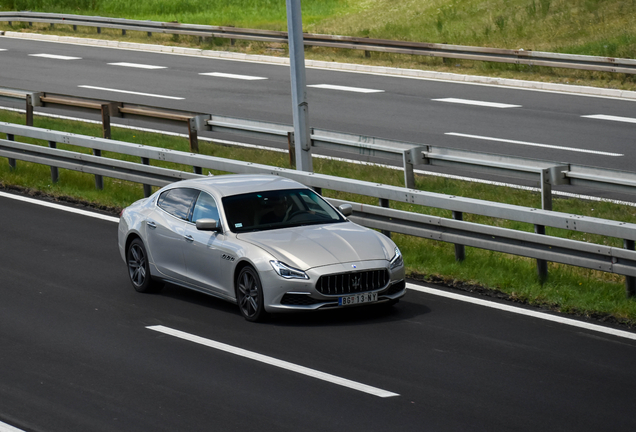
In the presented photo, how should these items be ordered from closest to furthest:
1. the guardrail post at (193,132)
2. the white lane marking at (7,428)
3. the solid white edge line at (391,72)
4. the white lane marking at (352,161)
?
the white lane marking at (7,428) → the white lane marking at (352,161) → the guardrail post at (193,132) → the solid white edge line at (391,72)

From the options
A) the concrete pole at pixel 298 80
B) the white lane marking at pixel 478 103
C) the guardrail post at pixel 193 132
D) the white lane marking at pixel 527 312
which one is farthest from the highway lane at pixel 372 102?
the white lane marking at pixel 527 312

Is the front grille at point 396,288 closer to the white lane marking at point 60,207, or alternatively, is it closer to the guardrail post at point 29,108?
the white lane marking at point 60,207

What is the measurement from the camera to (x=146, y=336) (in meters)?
9.73

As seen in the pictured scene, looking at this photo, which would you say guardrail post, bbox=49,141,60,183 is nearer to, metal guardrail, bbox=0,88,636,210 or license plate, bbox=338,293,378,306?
metal guardrail, bbox=0,88,636,210

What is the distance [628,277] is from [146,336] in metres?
4.75

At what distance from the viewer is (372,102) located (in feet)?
82.0

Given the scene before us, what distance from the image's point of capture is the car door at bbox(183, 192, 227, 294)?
1059 centimetres

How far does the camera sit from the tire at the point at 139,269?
37.7 ft

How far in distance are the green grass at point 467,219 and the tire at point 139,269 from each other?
116 inches

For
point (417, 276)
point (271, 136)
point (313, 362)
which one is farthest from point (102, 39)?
point (313, 362)

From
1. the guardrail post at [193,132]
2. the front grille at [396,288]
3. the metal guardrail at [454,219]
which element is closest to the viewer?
the front grille at [396,288]

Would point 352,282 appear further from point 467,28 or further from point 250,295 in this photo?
point 467,28

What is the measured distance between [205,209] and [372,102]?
14.3 metres

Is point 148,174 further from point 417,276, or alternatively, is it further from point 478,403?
point 478,403
